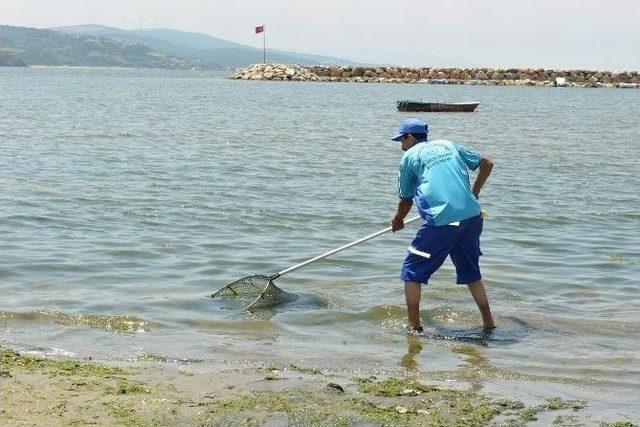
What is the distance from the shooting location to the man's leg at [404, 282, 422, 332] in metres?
8.09

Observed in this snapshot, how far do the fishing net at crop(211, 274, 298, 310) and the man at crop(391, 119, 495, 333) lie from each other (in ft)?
5.63

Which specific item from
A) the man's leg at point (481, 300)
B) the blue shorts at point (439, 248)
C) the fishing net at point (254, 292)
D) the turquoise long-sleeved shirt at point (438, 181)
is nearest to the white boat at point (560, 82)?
the fishing net at point (254, 292)

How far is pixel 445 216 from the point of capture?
7.72 m

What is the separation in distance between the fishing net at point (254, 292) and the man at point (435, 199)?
5.63 feet

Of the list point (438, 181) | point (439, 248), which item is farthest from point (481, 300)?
point (438, 181)

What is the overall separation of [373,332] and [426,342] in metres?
0.57

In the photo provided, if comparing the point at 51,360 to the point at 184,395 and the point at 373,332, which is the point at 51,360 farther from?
the point at 373,332

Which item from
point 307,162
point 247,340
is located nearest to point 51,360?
point 247,340

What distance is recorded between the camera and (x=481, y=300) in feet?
27.8

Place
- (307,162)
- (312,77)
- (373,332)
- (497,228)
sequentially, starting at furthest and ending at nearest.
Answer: (312,77)
(307,162)
(497,228)
(373,332)

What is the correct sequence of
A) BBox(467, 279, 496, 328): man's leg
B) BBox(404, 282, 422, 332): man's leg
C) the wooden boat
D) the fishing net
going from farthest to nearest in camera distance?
the wooden boat, the fishing net, BBox(467, 279, 496, 328): man's leg, BBox(404, 282, 422, 332): man's leg

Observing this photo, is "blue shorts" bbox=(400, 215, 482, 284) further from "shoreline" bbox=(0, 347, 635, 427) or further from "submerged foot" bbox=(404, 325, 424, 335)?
"shoreline" bbox=(0, 347, 635, 427)

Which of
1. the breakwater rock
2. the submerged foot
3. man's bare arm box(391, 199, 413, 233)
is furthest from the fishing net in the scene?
the breakwater rock

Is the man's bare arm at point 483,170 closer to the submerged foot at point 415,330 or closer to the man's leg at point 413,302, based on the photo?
the man's leg at point 413,302
